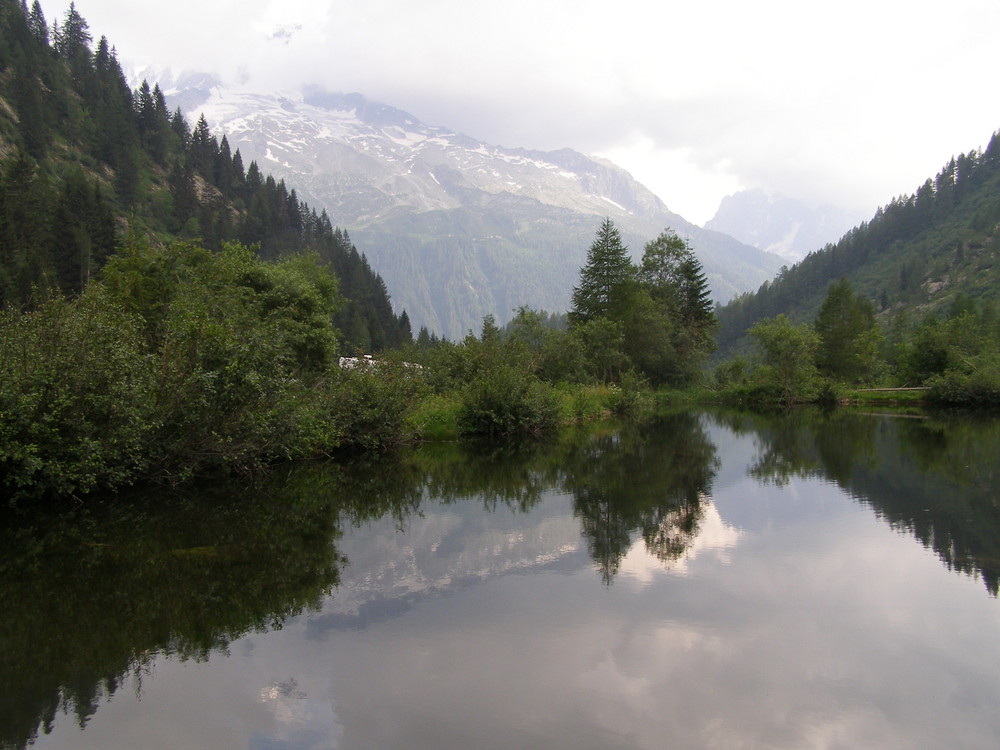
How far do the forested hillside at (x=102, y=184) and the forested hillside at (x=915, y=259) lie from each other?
8157cm

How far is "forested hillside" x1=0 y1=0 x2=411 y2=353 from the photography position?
194ft

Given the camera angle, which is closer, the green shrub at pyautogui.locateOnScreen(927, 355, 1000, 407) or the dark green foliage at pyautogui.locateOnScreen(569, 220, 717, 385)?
the green shrub at pyautogui.locateOnScreen(927, 355, 1000, 407)

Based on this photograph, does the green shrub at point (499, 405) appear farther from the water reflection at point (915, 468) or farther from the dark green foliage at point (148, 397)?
the water reflection at point (915, 468)

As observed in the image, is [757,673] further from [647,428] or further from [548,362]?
[548,362]

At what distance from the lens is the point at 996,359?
47344mm

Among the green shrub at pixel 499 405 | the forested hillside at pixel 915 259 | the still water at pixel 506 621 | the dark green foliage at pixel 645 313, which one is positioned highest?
the forested hillside at pixel 915 259

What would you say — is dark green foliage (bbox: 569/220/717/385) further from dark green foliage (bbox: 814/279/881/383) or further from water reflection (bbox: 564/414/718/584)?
water reflection (bbox: 564/414/718/584)

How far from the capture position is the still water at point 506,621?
6945 millimetres

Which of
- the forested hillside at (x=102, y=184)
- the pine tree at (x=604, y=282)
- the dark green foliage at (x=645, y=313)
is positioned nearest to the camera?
the dark green foliage at (x=645, y=313)

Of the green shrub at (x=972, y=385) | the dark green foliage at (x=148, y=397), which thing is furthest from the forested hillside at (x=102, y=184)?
the green shrub at (x=972, y=385)

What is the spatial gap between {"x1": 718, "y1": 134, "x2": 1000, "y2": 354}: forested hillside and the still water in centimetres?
11138

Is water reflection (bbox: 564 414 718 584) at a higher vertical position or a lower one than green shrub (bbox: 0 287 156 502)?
lower

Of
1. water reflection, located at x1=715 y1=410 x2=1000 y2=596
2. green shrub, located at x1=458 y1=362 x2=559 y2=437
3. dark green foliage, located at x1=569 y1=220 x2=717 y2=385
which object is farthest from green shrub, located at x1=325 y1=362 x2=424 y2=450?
dark green foliage, located at x1=569 y1=220 x2=717 y2=385

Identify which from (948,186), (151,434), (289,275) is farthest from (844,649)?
(948,186)
